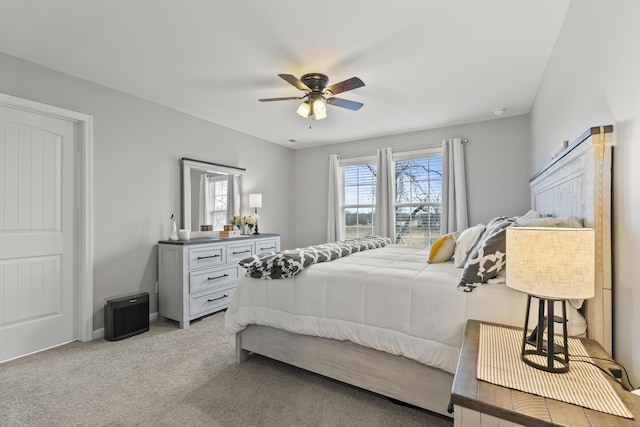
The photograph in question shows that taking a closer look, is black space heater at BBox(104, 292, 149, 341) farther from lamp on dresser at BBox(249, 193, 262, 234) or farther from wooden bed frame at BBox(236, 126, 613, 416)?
lamp on dresser at BBox(249, 193, 262, 234)

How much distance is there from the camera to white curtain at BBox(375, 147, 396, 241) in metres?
4.84

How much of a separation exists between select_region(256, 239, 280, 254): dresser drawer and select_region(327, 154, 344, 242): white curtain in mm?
1134

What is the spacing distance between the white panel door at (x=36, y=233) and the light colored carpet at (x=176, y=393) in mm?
238

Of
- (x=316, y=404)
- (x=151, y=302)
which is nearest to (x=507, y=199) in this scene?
(x=316, y=404)

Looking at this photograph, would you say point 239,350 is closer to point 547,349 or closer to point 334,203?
point 547,349

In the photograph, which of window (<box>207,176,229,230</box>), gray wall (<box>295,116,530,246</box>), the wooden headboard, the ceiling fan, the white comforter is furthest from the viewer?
window (<box>207,176,229,230</box>)

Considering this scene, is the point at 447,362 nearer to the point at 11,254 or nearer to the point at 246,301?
the point at 246,301

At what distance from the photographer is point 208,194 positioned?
4.14 metres

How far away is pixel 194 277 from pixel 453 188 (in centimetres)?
360

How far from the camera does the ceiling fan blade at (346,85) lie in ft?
8.11

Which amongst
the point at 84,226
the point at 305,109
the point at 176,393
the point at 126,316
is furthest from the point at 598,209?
the point at 84,226

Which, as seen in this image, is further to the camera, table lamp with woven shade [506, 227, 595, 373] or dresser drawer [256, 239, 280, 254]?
dresser drawer [256, 239, 280, 254]

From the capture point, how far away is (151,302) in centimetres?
348

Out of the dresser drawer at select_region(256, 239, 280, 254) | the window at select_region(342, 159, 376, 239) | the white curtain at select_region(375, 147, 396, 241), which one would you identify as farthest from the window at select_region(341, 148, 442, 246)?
the dresser drawer at select_region(256, 239, 280, 254)
